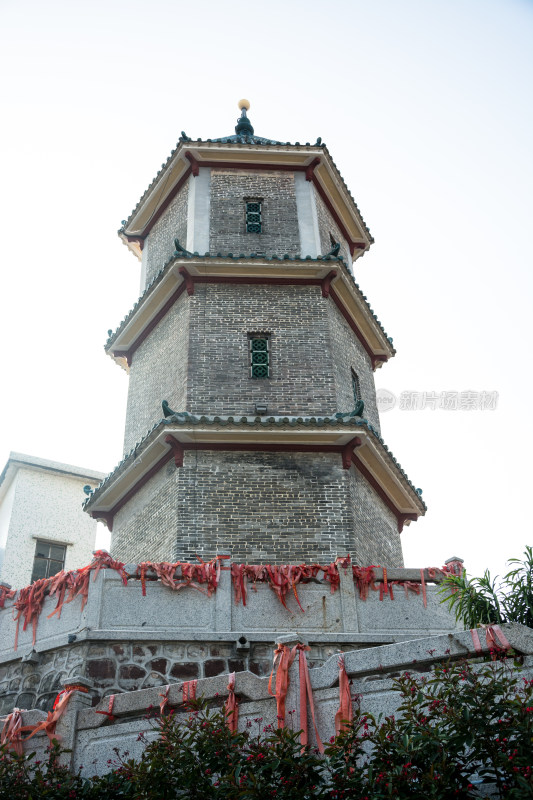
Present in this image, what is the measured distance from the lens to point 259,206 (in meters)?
18.5

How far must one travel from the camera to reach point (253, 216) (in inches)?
722

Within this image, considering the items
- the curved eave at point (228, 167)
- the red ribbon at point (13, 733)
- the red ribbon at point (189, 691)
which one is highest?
the curved eave at point (228, 167)

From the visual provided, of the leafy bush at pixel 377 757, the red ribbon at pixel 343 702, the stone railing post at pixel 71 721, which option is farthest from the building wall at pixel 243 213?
the leafy bush at pixel 377 757

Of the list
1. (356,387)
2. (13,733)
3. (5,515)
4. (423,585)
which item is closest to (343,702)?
(13,733)

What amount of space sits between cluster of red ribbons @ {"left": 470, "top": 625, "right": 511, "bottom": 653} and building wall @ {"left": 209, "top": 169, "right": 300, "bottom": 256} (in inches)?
444

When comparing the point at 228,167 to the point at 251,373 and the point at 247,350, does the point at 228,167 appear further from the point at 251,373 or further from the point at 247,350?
the point at 251,373

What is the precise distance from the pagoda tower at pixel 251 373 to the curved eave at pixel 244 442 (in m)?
0.02

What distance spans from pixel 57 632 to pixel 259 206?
10.6 meters

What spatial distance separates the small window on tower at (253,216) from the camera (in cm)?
1809

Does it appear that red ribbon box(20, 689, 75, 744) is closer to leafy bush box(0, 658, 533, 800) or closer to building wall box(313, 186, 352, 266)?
leafy bush box(0, 658, 533, 800)

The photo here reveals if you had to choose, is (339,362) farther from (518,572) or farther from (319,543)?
(518,572)

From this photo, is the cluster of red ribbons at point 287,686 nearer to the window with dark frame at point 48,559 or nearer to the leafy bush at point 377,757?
the leafy bush at point 377,757

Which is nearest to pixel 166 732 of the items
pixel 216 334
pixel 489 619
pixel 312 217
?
pixel 489 619

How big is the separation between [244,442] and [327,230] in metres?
6.28
